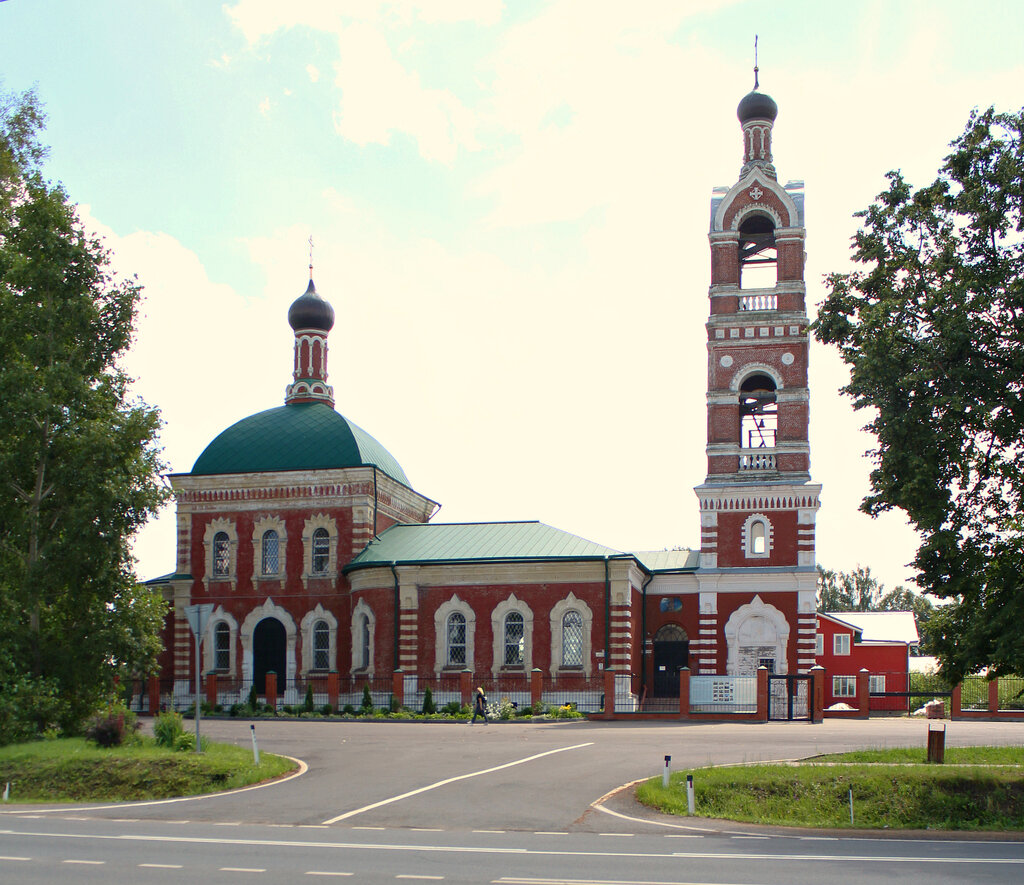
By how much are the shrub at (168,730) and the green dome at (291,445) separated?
2095cm

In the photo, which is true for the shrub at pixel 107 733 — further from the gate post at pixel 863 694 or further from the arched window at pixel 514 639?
the gate post at pixel 863 694

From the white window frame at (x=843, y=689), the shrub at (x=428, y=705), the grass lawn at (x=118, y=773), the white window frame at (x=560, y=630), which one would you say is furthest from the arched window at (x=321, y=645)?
the white window frame at (x=843, y=689)

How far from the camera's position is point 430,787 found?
18.4 m

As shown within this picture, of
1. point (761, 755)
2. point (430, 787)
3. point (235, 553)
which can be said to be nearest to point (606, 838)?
point (430, 787)

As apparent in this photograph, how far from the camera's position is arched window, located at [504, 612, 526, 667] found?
128 feet

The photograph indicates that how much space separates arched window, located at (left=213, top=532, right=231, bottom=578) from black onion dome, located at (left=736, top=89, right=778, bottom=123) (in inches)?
1010

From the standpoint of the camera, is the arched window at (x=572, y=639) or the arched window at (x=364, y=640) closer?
the arched window at (x=572, y=639)

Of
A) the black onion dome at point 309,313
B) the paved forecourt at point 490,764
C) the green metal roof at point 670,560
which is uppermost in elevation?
the black onion dome at point 309,313

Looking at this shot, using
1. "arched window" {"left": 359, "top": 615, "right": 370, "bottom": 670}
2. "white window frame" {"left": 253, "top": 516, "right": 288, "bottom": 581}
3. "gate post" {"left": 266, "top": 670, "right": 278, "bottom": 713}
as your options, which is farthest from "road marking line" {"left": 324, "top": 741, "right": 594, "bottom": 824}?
"white window frame" {"left": 253, "top": 516, "right": 288, "bottom": 581}

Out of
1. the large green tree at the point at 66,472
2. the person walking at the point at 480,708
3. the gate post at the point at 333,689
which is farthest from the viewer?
the gate post at the point at 333,689

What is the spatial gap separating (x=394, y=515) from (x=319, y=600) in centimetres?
491

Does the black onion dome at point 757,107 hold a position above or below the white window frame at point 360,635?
above

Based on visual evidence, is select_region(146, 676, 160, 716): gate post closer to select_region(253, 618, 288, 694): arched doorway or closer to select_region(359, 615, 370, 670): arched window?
select_region(253, 618, 288, 694): arched doorway

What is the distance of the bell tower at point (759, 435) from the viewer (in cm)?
3884
